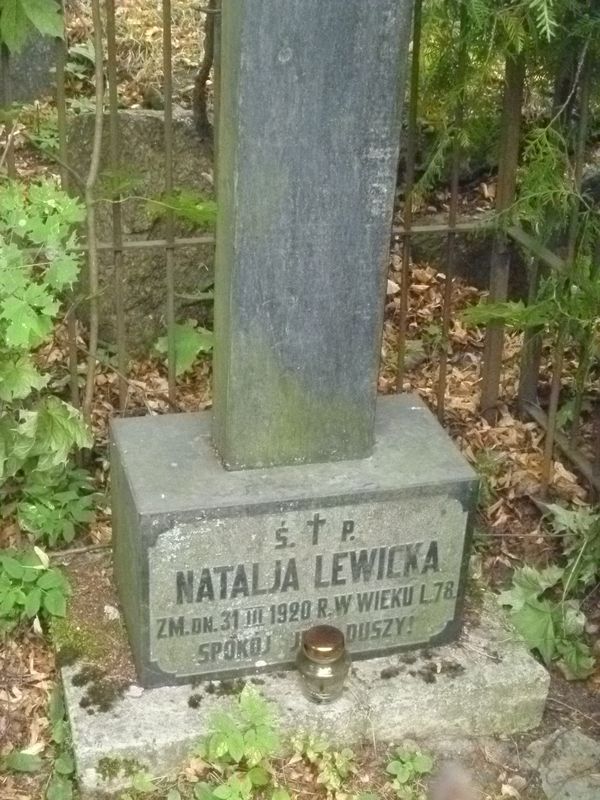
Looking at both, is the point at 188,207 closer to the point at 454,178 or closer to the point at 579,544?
the point at 454,178

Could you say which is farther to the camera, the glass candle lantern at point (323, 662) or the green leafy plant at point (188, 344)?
the green leafy plant at point (188, 344)

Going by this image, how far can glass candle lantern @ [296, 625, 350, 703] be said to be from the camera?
8.66ft

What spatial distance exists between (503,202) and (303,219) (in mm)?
1438

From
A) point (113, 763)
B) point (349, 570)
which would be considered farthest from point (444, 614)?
point (113, 763)

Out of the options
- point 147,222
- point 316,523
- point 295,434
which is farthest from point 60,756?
point 147,222

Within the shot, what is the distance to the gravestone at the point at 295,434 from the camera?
2336mm

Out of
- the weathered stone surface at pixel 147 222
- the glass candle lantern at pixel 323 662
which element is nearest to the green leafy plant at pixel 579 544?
the glass candle lantern at pixel 323 662

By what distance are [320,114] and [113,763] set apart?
1.66 meters

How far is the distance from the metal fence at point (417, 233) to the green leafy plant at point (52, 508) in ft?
0.92

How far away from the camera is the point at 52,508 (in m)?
3.33

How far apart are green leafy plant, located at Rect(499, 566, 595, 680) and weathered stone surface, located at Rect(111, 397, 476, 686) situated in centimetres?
31

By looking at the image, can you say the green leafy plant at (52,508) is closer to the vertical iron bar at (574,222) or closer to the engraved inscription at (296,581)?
the engraved inscription at (296,581)

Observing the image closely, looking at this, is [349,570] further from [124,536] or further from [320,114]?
[320,114]

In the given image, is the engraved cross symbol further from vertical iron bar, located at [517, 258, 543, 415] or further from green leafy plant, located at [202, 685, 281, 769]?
vertical iron bar, located at [517, 258, 543, 415]
